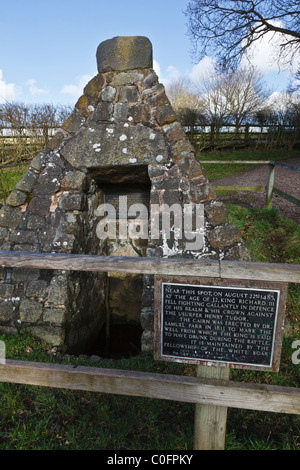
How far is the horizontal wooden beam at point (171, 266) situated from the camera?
172 centimetres

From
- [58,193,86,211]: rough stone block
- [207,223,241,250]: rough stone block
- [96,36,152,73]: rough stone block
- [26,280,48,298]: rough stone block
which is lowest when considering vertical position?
[26,280,48,298]: rough stone block

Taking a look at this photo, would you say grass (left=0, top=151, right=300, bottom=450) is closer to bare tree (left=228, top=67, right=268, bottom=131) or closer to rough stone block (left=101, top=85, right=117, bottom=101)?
rough stone block (left=101, top=85, right=117, bottom=101)

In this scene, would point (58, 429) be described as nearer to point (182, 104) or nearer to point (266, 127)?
point (266, 127)

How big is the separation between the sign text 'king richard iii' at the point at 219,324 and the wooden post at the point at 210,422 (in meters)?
0.07

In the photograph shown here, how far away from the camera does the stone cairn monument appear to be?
11.6ft

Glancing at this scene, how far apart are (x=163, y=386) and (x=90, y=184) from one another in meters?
2.79

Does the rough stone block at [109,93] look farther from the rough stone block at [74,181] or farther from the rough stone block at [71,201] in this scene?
the rough stone block at [71,201]

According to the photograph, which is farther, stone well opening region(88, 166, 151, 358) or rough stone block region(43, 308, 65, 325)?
stone well opening region(88, 166, 151, 358)

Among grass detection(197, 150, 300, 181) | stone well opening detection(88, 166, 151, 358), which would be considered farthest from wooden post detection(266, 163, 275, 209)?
grass detection(197, 150, 300, 181)

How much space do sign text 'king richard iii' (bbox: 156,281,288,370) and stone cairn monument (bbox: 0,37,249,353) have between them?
162cm

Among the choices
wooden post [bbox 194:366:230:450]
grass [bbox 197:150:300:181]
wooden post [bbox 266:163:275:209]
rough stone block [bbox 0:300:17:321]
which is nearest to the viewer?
wooden post [bbox 194:366:230:450]

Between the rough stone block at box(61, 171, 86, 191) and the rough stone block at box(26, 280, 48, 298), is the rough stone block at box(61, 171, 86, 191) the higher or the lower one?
the higher one
